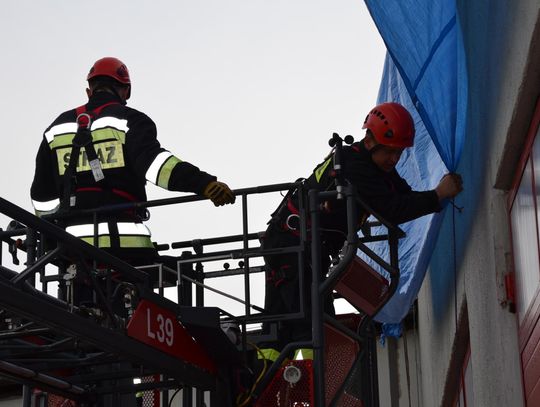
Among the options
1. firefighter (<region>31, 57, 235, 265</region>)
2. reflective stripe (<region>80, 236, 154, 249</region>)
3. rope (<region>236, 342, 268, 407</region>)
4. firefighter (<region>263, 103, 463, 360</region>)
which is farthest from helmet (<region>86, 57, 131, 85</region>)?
rope (<region>236, 342, 268, 407</region>)

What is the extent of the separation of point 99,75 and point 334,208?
2237 mm

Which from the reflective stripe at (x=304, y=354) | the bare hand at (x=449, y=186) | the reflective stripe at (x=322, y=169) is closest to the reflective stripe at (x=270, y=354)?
the reflective stripe at (x=304, y=354)

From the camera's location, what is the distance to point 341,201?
8336 mm

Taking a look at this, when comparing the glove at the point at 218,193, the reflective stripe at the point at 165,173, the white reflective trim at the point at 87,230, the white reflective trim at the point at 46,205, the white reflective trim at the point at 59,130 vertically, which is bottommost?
the white reflective trim at the point at 87,230

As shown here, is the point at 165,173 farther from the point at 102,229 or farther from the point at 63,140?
the point at 63,140

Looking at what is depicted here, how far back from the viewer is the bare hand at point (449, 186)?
7.95 meters

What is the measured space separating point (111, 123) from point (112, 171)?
358mm

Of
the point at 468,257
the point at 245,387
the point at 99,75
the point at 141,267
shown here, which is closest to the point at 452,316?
the point at 468,257

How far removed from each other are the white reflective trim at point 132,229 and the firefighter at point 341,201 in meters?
0.91

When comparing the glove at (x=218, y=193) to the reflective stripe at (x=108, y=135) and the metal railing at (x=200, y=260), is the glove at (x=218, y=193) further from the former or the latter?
the reflective stripe at (x=108, y=135)

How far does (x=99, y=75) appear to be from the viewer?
9.12m

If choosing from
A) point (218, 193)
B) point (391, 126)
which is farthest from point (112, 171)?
point (391, 126)

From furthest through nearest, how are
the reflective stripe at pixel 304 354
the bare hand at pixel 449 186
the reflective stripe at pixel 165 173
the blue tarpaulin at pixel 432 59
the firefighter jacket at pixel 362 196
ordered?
1. the reflective stripe at pixel 165 173
2. the reflective stripe at pixel 304 354
3. the firefighter jacket at pixel 362 196
4. the bare hand at pixel 449 186
5. the blue tarpaulin at pixel 432 59

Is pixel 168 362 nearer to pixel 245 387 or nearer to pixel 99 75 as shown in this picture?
pixel 245 387
